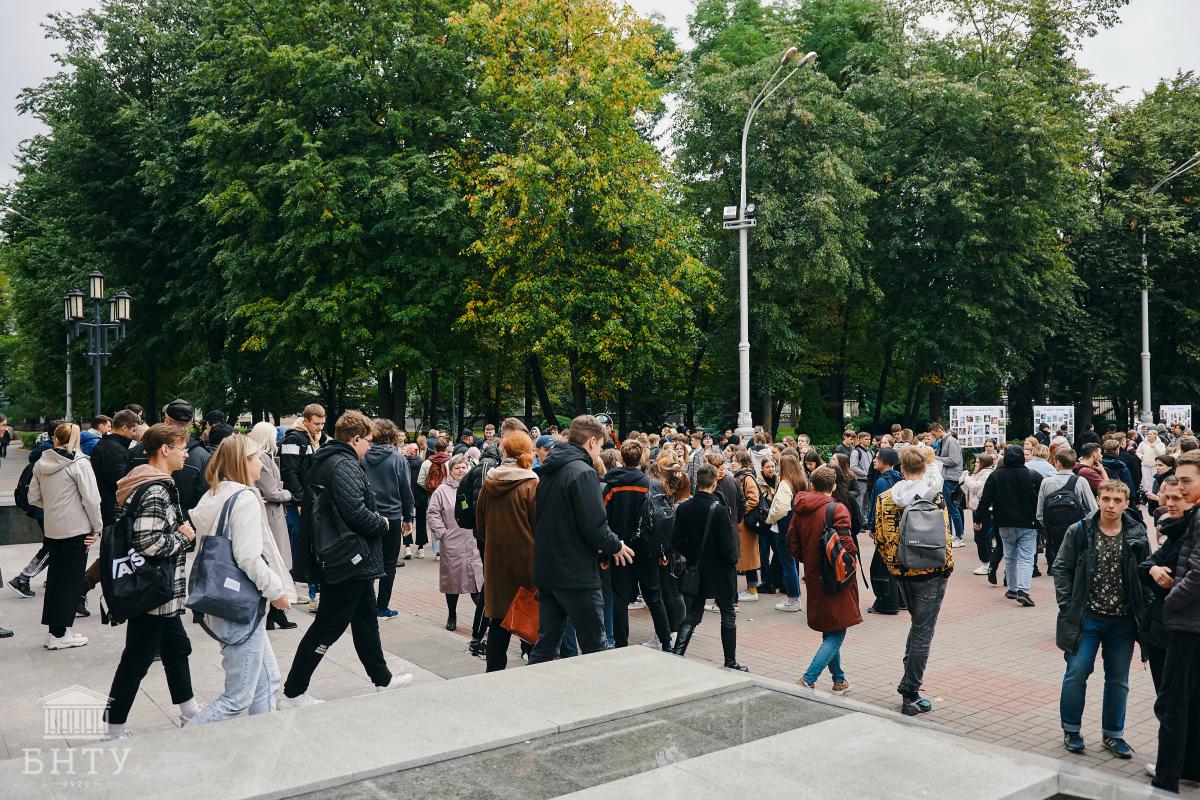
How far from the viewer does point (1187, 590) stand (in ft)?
16.1

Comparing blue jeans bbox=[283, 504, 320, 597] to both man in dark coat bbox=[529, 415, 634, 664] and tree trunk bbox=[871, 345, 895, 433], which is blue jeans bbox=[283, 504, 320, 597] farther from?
tree trunk bbox=[871, 345, 895, 433]

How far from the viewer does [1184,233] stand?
32.5 meters

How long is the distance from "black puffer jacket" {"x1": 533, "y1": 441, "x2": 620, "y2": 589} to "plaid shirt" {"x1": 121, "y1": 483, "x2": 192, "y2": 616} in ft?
7.20

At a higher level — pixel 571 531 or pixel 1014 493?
pixel 571 531

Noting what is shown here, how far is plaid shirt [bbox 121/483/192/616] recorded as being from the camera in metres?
5.28

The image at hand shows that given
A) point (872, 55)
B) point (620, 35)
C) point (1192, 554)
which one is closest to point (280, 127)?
point (620, 35)

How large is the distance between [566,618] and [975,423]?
18.7 meters

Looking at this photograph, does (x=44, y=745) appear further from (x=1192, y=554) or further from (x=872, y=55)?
(x=872, y=55)

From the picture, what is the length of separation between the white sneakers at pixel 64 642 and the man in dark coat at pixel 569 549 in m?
4.51

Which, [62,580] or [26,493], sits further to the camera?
[26,493]

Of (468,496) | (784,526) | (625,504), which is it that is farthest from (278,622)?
(784,526)

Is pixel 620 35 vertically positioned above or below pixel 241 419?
above

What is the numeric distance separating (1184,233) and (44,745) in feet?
121

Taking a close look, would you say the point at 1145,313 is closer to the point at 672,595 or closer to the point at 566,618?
the point at 672,595
